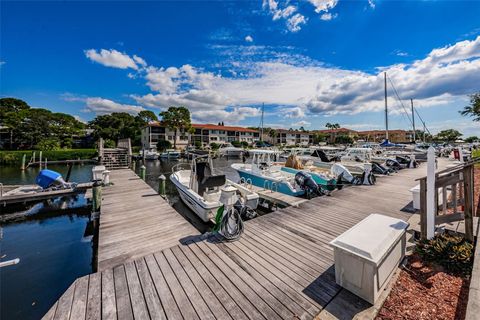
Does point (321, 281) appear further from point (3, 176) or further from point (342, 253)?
point (3, 176)

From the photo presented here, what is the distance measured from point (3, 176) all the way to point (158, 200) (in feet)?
69.3

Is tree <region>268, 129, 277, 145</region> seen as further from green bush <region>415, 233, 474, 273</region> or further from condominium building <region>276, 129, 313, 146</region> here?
green bush <region>415, 233, 474, 273</region>

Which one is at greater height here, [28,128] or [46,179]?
[28,128]

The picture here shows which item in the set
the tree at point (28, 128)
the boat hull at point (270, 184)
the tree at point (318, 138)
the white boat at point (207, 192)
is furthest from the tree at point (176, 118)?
the tree at point (318, 138)

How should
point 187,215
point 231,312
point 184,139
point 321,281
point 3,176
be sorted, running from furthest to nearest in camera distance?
point 184,139
point 3,176
point 187,215
point 321,281
point 231,312

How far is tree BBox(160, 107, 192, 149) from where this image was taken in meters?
41.2

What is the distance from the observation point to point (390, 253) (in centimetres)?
275

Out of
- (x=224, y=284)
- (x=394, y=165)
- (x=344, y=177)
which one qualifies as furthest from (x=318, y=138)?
(x=224, y=284)

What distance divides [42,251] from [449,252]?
10070mm

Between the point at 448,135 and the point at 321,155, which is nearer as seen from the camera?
the point at 321,155

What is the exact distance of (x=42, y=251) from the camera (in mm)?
6238

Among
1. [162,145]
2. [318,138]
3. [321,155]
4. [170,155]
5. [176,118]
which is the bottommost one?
[170,155]

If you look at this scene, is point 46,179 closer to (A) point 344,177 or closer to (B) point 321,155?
(A) point 344,177

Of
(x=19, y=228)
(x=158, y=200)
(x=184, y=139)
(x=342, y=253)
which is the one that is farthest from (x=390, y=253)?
(x=184, y=139)
